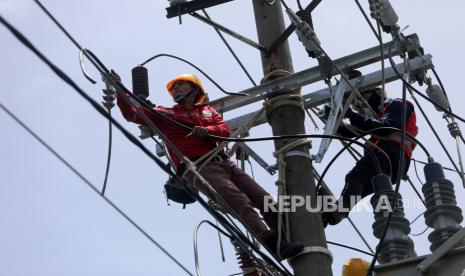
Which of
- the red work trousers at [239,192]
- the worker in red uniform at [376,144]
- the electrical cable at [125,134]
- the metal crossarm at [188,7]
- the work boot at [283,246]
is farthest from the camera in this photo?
the metal crossarm at [188,7]

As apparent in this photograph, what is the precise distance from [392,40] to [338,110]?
770 mm

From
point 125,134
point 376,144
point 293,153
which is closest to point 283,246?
point 293,153

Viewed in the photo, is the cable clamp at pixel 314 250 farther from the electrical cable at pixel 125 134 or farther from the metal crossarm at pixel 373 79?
the metal crossarm at pixel 373 79

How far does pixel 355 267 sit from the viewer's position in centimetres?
654

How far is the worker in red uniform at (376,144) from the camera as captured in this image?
8.17 m

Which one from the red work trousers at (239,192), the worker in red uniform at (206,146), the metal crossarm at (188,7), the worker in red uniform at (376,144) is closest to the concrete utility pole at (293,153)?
the worker in red uniform at (206,146)

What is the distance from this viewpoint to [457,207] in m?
5.84

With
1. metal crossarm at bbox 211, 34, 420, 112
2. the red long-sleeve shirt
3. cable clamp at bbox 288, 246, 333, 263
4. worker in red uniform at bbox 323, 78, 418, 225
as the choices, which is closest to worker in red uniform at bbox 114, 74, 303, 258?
the red long-sleeve shirt

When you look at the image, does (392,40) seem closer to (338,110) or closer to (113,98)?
(338,110)

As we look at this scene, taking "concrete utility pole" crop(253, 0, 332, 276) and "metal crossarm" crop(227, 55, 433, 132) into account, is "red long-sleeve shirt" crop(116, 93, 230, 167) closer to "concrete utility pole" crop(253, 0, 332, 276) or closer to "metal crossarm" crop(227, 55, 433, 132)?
"metal crossarm" crop(227, 55, 433, 132)

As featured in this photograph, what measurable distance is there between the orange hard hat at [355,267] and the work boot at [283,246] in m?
0.43

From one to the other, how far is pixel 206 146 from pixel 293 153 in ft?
3.33

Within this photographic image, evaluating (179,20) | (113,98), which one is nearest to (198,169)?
(113,98)

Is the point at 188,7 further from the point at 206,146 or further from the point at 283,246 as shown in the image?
the point at 283,246
